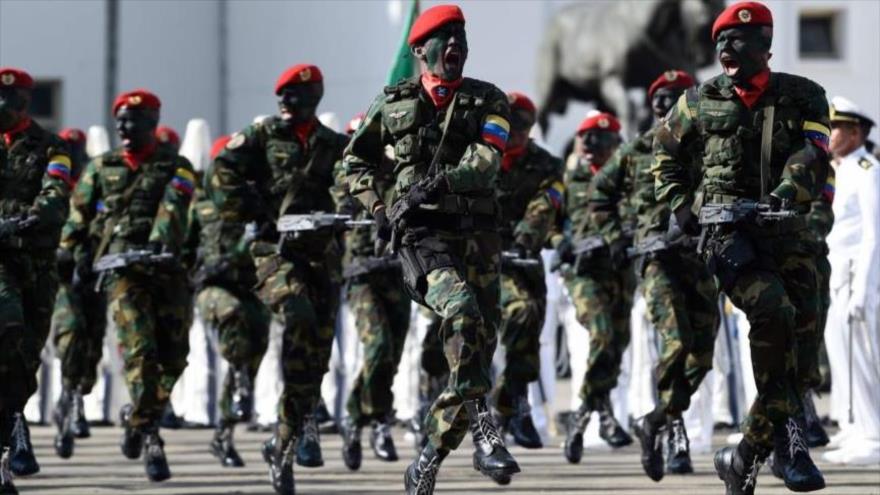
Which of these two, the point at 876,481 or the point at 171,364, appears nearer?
the point at 876,481

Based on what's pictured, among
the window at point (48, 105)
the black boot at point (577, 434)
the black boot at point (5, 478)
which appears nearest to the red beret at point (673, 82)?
the black boot at point (577, 434)

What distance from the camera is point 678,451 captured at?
14.6 metres

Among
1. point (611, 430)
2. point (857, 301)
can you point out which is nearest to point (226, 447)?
point (611, 430)

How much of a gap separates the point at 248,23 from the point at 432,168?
2015 centimetres

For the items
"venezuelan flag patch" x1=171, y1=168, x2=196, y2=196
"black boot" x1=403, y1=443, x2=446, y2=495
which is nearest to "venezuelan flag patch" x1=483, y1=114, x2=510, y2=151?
"black boot" x1=403, y1=443, x2=446, y2=495

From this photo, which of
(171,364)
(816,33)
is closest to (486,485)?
(171,364)

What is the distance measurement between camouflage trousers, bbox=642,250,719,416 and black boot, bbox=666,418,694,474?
0.28 meters

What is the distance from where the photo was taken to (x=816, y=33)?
3478 cm

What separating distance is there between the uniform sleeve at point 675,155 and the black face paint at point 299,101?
8.84ft

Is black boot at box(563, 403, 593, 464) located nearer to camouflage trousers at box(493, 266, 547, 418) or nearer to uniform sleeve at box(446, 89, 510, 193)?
camouflage trousers at box(493, 266, 547, 418)

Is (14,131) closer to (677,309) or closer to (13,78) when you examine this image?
(13,78)

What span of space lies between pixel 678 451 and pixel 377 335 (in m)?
1.97

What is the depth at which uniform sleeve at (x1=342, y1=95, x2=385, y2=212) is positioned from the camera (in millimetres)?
11977

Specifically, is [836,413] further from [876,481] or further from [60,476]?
[60,476]
